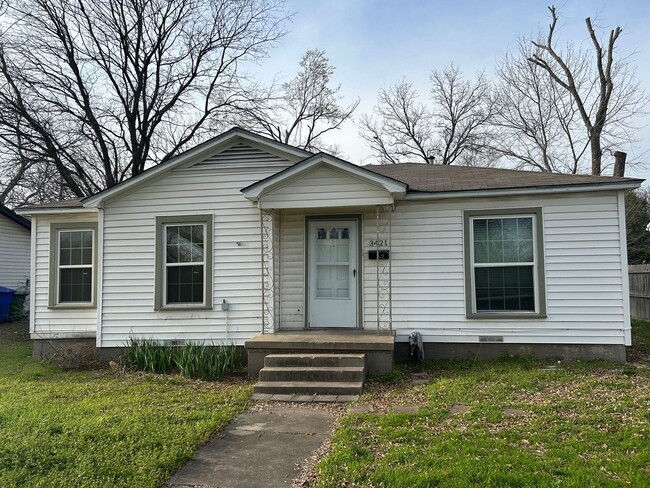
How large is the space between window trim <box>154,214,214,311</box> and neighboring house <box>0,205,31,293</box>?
38.4 ft

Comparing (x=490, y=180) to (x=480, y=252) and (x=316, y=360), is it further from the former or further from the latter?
(x=316, y=360)

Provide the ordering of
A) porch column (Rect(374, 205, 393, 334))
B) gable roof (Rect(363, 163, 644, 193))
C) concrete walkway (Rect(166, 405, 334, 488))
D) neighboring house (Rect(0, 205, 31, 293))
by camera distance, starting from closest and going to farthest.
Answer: concrete walkway (Rect(166, 405, 334, 488)) < gable roof (Rect(363, 163, 644, 193)) < porch column (Rect(374, 205, 393, 334)) < neighboring house (Rect(0, 205, 31, 293))

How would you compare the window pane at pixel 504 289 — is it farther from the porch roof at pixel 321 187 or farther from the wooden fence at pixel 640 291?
the wooden fence at pixel 640 291

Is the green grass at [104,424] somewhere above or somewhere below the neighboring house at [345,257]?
below

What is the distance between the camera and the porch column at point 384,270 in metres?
8.28

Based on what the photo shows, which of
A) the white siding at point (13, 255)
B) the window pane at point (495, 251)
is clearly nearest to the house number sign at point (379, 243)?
the window pane at point (495, 251)

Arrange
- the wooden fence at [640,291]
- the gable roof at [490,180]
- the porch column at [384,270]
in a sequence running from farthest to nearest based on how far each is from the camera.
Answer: the wooden fence at [640,291]
the porch column at [384,270]
the gable roof at [490,180]

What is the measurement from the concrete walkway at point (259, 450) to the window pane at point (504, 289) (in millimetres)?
3784

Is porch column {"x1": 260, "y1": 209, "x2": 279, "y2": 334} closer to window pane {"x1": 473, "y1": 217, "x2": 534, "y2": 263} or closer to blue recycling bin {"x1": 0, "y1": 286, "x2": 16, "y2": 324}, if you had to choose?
window pane {"x1": 473, "y1": 217, "x2": 534, "y2": 263}

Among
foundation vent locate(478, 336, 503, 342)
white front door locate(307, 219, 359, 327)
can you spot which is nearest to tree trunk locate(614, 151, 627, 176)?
foundation vent locate(478, 336, 503, 342)

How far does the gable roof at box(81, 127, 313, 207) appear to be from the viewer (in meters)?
8.56

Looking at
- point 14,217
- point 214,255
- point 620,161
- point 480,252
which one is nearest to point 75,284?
point 214,255

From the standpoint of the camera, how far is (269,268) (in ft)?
27.9

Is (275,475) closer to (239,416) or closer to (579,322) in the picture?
(239,416)
